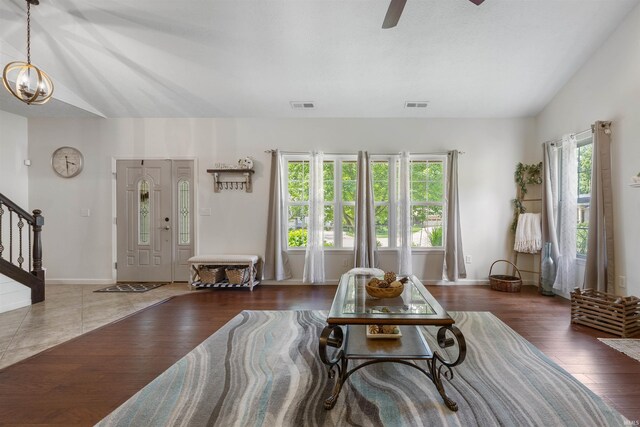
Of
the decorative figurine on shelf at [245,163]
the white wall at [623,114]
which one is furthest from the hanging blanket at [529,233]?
the decorative figurine on shelf at [245,163]

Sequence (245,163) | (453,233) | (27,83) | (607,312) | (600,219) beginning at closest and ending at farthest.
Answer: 1. (607,312)
2. (27,83)
3. (600,219)
4. (453,233)
5. (245,163)

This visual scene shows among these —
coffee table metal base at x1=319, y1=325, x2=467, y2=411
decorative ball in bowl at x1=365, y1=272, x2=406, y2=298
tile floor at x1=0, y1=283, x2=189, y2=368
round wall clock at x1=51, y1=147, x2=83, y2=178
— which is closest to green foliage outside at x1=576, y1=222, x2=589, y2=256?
coffee table metal base at x1=319, y1=325, x2=467, y2=411

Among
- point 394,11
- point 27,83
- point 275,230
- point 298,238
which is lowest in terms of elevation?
point 298,238

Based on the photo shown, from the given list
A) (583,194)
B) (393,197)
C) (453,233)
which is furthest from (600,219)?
(393,197)

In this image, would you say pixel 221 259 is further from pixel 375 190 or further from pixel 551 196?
pixel 551 196

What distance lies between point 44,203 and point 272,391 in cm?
532

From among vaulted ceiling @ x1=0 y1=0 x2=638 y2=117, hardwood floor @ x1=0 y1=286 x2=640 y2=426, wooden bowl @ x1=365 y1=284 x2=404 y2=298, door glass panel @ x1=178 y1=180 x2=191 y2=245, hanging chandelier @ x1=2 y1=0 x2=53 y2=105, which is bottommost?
hardwood floor @ x1=0 y1=286 x2=640 y2=426

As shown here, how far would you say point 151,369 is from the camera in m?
2.29

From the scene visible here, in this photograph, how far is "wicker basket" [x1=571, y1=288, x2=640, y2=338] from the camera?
9.47 feet

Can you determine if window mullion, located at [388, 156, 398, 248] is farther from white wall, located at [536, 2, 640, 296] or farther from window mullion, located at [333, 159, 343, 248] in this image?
white wall, located at [536, 2, 640, 296]

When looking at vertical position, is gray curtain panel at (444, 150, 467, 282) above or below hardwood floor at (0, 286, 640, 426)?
above

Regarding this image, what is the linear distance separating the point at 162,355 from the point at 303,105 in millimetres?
3679

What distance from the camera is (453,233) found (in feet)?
15.9

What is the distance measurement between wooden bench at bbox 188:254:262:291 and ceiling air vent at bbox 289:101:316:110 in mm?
2375
